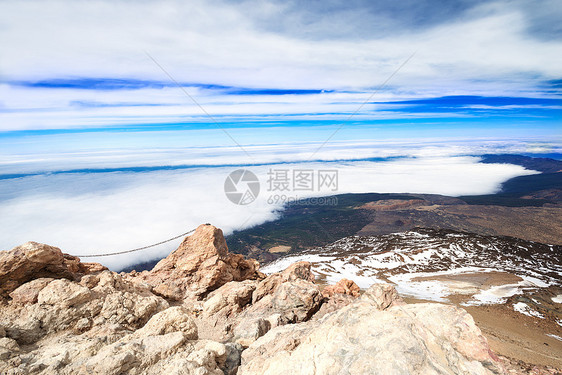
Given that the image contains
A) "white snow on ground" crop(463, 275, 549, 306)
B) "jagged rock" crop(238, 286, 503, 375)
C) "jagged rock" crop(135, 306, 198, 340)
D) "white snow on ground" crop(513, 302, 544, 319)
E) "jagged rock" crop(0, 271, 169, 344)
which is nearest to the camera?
"jagged rock" crop(238, 286, 503, 375)

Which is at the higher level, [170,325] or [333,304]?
[170,325]

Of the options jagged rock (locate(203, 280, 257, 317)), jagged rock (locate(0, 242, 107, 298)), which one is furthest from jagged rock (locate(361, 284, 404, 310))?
jagged rock (locate(0, 242, 107, 298))

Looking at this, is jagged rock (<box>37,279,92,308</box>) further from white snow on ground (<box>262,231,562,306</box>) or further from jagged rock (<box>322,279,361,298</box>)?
white snow on ground (<box>262,231,562,306</box>)

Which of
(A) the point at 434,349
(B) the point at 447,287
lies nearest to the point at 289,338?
(A) the point at 434,349

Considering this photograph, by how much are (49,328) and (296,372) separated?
7623 millimetres

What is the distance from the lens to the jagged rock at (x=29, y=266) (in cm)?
A: 921

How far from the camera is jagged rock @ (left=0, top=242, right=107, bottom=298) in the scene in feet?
30.2

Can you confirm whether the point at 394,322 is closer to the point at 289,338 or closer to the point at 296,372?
the point at 296,372

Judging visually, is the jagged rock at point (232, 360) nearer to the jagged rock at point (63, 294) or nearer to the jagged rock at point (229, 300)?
the jagged rock at point (229, 300)

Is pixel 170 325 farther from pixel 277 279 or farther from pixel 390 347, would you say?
pixel 277 279

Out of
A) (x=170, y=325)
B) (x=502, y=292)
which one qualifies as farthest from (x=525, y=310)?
(x=170, y=325)

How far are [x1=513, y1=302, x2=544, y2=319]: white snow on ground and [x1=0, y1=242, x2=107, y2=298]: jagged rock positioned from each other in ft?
104

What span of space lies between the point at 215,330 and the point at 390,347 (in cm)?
879

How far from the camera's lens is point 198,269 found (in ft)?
53.1
